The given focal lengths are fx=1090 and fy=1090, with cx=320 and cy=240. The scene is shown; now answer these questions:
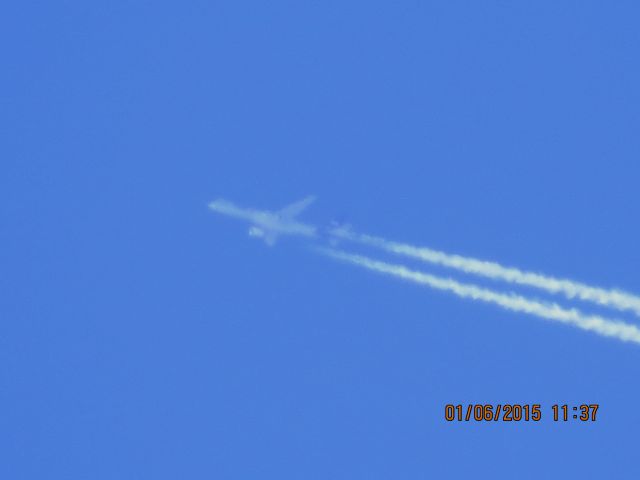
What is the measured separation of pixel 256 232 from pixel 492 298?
7.21 m

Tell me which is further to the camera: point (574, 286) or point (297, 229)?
point (297, 229)

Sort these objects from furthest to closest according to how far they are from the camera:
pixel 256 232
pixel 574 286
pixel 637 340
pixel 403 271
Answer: pixel 256 232
pixel 403 271
pixel 574 286
pixel 637 340

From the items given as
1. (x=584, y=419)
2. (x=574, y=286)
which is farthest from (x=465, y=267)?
(x=584, y=419)

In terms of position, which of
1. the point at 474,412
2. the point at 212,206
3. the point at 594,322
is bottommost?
the point at 474,412

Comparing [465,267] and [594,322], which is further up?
[465,267]

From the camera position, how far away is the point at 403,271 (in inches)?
1134

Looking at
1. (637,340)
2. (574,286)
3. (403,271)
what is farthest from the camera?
(403,271)

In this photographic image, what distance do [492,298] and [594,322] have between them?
274 cm

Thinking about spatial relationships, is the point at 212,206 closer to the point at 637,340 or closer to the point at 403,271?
the point at 403,271

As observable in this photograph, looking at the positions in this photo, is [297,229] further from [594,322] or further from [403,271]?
[594,322]

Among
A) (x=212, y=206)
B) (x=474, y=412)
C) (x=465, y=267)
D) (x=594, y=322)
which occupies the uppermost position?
(x=212, y=206)

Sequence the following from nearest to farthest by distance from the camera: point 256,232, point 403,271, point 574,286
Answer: point 574,286
point 403,271
point 256,232

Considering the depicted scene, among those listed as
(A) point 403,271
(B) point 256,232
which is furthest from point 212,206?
(A) point 403,271

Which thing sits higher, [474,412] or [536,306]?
[536,306]
